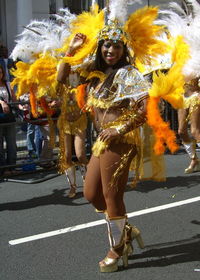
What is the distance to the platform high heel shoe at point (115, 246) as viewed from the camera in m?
3.33

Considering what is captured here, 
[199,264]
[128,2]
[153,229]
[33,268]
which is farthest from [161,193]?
[128,2]

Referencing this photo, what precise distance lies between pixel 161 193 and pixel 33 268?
7.74 ft

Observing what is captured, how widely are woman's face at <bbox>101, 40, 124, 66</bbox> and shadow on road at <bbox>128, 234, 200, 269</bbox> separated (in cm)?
159

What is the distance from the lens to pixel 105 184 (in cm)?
327

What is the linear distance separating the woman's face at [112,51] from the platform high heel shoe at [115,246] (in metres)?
1.18

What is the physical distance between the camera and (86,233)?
4168mm

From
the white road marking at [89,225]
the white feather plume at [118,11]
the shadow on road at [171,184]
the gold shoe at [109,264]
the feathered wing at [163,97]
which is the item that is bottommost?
the shadow on road at [171,184]

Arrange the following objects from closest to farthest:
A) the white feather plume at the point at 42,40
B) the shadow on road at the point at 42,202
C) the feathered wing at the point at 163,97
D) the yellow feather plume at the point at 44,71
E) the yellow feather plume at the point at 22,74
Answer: the feathered wing at the point at 163,97, the yellow feather plume at the point at 44,71, the yellow feather plume at the point at 22,74, the white feather plume at the point at 42,40, the shadow on road at the point at 42,202

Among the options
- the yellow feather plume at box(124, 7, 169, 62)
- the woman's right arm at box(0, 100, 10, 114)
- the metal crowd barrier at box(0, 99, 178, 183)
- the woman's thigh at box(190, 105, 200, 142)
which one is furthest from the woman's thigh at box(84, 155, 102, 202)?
the woman's right arm at box(0, 100, 10, 114)

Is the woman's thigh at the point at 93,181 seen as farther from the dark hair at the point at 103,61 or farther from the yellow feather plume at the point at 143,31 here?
the yellow feather plume at the point at 143,31

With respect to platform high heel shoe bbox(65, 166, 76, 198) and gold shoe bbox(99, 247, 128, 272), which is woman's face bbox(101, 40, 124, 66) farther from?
platform high heel shoe bbox(65, 166, 76, 198)

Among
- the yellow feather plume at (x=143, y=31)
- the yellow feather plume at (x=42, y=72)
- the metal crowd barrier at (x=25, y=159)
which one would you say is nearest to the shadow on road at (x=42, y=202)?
the metal crowd barrier at (x=25, y=159)

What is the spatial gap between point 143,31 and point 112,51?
1.10 ft

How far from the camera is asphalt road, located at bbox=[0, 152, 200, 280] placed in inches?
134
